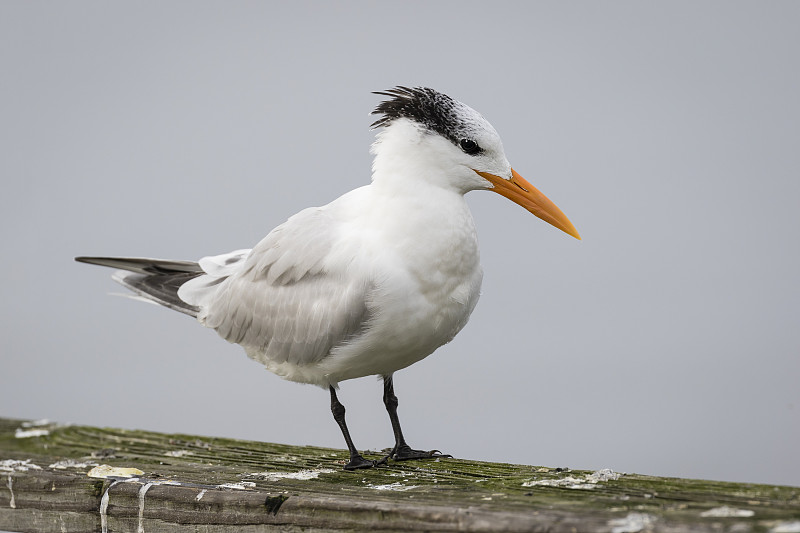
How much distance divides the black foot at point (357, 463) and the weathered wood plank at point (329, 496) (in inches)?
2.5

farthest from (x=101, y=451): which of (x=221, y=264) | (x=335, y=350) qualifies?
(x=335, y=350)

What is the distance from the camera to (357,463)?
14.5ft

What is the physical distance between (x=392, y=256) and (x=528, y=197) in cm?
75

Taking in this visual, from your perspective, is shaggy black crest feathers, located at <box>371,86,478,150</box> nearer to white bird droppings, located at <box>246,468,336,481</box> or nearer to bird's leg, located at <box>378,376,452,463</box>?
bird's leg, located at <box>378,376,452,463</box>

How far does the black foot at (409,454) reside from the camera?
4652mm

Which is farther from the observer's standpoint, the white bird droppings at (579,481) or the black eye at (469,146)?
the black eye at (469,146)

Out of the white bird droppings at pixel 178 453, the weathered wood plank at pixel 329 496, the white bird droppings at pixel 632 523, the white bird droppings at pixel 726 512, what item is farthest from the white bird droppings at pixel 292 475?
the white bird droppings at pixel 726 512

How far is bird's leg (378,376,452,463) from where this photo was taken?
4.66m

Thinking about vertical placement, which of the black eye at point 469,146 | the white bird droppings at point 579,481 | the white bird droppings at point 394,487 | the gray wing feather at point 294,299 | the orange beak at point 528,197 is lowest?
the white bird droppings at point 394,487

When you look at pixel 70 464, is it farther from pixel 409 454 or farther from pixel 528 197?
pixel 528 197

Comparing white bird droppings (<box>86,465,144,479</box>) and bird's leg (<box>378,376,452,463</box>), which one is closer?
white bird droppings (<box>86,465,144,479</box>)

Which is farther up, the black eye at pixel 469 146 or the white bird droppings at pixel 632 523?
the black eye at pixel 469 146

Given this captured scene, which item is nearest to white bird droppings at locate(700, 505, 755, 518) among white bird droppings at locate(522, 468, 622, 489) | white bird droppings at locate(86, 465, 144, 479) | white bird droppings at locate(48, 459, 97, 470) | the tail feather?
white bird droppings at locate(522, 468, 622, 489)

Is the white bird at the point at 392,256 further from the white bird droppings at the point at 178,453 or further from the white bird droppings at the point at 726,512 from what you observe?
the white bird droppings at the point at 726,512
